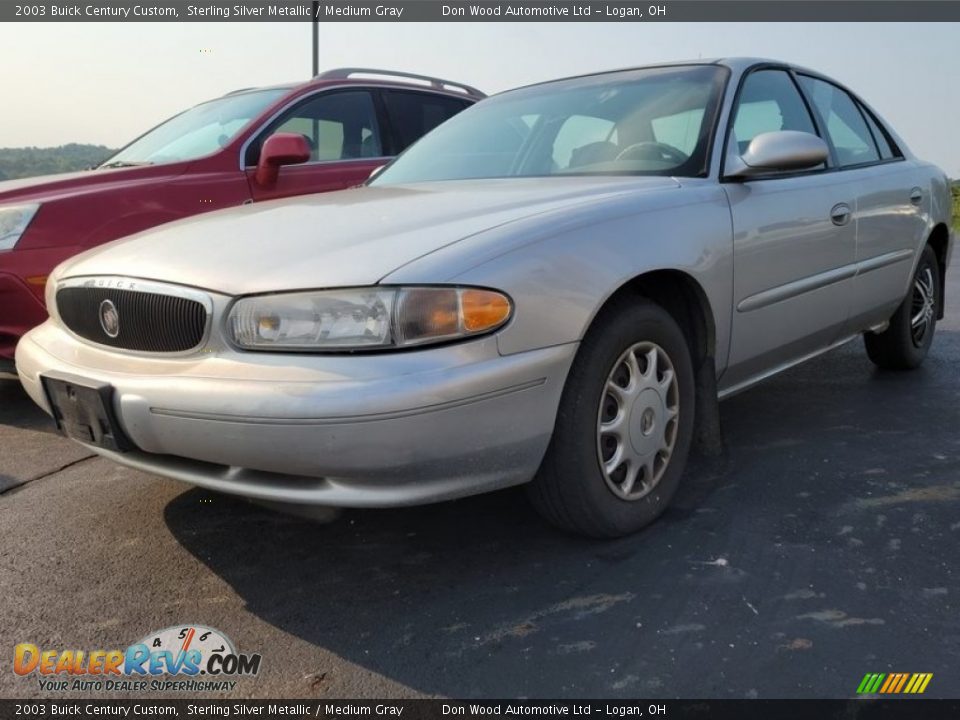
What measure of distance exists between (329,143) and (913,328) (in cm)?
344

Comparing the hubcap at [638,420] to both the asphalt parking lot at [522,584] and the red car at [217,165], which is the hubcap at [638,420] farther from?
the red car at [217,165]

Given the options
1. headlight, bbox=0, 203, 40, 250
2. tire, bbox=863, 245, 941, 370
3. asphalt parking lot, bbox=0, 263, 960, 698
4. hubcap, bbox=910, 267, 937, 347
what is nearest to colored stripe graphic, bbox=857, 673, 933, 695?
asphalt parking lot, bbox=0, 263, 960, 698

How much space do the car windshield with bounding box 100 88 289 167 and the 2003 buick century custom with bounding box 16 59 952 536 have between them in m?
1.79

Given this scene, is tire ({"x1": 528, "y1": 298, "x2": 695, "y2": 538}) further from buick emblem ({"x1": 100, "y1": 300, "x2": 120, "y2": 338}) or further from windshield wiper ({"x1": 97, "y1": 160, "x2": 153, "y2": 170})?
windshield wiper ({"x1": 97, "y1": 160, "x2": 153, "y2": 170})

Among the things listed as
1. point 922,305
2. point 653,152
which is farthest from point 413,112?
point 922,305

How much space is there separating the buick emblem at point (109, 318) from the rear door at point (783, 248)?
1851 mm

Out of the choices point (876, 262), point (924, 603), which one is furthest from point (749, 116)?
point (924, 603)

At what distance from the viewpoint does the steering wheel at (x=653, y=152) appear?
289 centimetres

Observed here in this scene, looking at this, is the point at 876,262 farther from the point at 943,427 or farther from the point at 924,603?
the point at 924,603

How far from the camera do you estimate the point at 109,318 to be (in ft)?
7.58

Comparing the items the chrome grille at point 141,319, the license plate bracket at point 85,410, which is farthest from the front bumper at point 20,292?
the license plate bracket at point 85,410

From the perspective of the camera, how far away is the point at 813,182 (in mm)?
3211

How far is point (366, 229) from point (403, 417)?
2.12ft

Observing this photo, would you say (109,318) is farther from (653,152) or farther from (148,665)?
(653,152)
